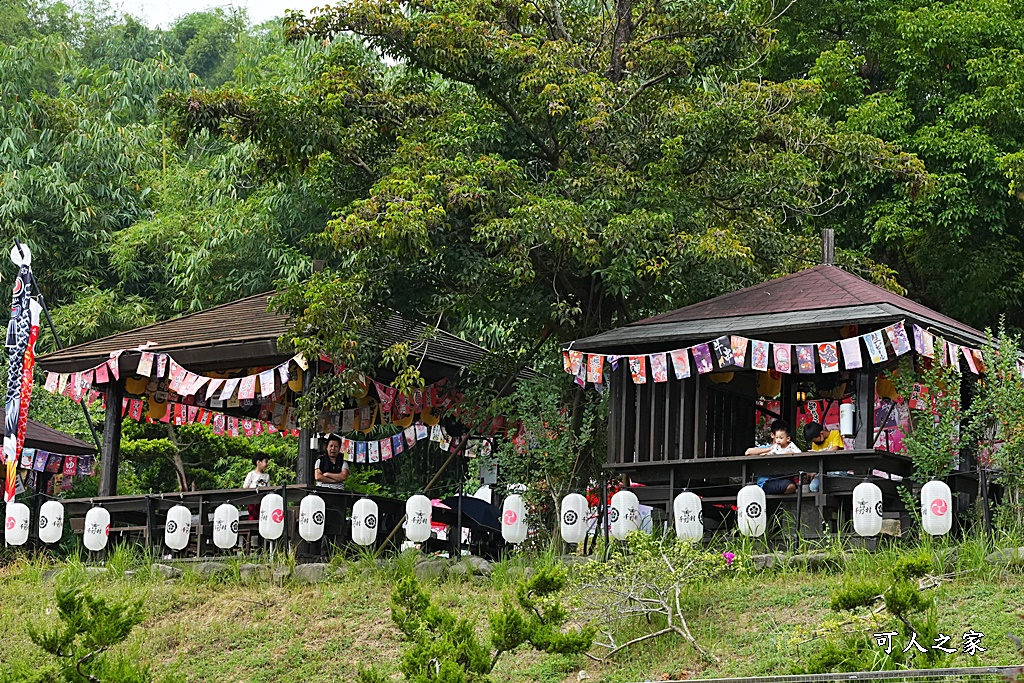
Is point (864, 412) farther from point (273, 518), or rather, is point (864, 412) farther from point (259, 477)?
point (259, 477)

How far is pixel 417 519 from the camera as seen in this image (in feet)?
46.3

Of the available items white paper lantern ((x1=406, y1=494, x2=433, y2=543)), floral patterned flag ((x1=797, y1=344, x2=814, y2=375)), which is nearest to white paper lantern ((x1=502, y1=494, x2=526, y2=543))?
white paper lantern ((x1=406, y1=494, x2=433, y2=543))

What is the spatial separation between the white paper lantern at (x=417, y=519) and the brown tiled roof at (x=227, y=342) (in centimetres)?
201

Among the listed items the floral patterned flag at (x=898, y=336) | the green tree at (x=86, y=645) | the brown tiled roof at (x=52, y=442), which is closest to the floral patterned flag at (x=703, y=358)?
the floral patterned flag at (x=898, y=336)

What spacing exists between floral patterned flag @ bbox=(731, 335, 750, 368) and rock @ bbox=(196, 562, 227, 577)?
17.4 feet

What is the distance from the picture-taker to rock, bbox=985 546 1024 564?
10.9 m

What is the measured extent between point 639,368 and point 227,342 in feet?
14.9

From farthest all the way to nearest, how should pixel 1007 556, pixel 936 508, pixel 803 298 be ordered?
pixel 803 298 → pixel 936 508 → pixel 1007 556

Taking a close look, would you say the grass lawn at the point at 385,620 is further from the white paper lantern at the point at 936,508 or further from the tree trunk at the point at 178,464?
the tree trunk at the point at 178,464

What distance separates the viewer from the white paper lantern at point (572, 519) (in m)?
13.4

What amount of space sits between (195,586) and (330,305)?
3.08 metres

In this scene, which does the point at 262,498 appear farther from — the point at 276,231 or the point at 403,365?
the point at 276,231

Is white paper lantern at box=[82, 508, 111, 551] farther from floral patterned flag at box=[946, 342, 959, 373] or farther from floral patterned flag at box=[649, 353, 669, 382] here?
floral patterned flag at box=[946, 342, 959, 373]

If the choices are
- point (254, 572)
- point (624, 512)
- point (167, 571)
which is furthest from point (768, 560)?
point (167, 571)
